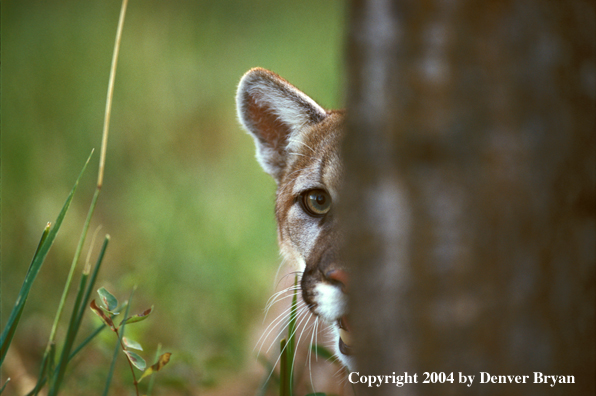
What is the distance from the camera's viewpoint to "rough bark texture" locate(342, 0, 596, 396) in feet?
2.65

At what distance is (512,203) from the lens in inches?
31.9

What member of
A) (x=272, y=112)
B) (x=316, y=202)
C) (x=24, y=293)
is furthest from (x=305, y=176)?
(x=24, y=293)

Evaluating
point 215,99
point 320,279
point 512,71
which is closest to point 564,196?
point 512,71

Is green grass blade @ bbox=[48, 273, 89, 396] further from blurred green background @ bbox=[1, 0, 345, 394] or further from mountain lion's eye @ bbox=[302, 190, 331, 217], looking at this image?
blurred green background @ bbox=[1, 0, 345, 394]

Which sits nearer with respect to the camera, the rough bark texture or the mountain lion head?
the rough bark texture

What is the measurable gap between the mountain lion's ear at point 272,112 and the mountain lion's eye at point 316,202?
1.82 feet

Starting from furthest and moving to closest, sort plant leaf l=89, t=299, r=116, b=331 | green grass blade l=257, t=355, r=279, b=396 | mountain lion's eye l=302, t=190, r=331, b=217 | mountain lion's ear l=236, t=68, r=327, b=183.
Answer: mountain lion's ear l=236, t=68, r=327, b=183, mountain lion's eye l=302, t=190, r=331, b=217, green grass blade l=257, t=355, r=279, b=396, plant leaf l=89, t=299, r=116, b=331

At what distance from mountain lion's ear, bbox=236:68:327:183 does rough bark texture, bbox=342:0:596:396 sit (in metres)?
1.88

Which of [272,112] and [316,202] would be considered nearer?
[316,202]

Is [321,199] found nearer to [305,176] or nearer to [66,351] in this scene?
[305,176]

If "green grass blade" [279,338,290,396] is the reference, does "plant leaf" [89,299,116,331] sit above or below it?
above

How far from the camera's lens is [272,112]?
2863 mm

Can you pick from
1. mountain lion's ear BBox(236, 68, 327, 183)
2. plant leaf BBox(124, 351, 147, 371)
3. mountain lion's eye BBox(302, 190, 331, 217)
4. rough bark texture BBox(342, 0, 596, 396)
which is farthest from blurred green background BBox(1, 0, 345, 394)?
rough bark texture BBox(342, 0, 596, 396)

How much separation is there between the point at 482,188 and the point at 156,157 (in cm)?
515
